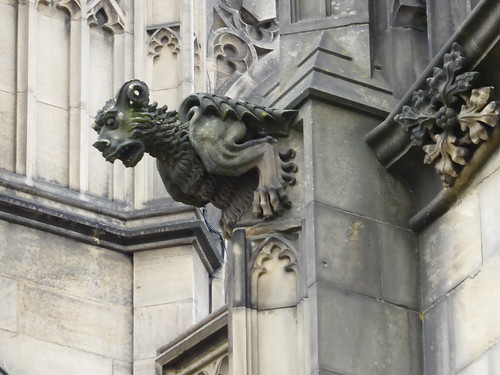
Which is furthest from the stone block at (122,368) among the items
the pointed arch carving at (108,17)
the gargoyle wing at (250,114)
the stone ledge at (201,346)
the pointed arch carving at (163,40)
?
the gargoyle wing at (250,114)

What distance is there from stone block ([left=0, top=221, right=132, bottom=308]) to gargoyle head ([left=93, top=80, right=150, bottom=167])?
838cm

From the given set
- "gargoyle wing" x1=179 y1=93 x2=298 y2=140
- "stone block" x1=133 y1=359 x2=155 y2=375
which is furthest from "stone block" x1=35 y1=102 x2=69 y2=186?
"gargoyle wing" x1=179 y1=93 x2=298 y2=140

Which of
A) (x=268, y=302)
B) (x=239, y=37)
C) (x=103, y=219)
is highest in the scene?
(x=239, y=37)

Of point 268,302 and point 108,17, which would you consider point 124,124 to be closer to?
point 268,302

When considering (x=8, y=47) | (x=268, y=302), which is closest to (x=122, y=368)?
(x=8, y=47)

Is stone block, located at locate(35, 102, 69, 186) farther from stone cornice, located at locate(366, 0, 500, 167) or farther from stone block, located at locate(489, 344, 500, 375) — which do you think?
stone block, located at locate(489, 344, 500, 375)

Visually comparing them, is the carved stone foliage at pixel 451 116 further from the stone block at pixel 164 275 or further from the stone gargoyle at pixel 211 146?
Answer: the stone block at pixel 164 275

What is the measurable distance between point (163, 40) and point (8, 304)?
2.78m

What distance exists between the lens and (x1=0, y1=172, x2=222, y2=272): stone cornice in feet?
78.1

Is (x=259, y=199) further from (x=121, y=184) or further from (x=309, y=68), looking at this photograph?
(x=121, y=184)

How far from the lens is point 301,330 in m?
14.5

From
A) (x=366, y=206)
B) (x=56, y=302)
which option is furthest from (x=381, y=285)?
(x=56, y=302)

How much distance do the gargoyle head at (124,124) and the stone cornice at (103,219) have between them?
8.46m

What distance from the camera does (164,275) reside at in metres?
24.1
